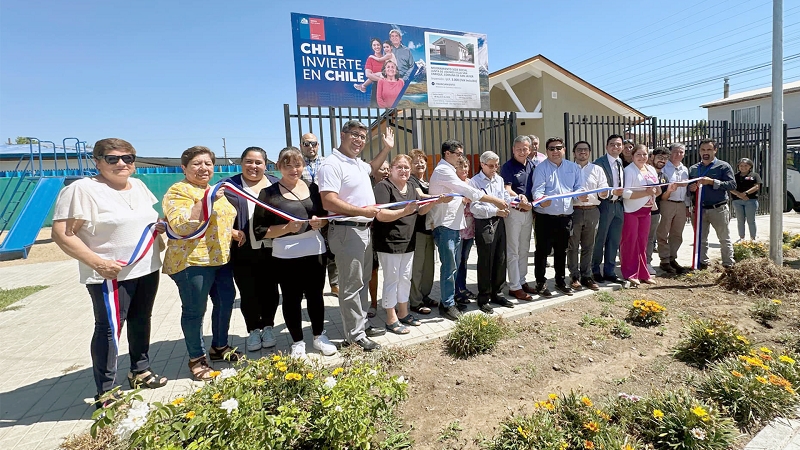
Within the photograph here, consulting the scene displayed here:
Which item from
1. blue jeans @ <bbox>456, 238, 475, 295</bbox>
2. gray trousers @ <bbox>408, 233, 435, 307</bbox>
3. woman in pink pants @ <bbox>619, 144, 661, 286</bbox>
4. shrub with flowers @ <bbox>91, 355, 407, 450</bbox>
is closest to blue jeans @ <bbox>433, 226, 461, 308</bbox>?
gray trousers @ <bbox>408, 233, 435, 307</bbox>

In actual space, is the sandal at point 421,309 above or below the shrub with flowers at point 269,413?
below

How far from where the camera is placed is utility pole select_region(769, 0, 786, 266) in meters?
5.37

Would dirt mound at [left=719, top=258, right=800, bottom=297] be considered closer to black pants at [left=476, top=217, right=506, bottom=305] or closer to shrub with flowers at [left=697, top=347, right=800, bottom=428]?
shrub with flowers at [left=697, top=347, right=800, bottom=428]

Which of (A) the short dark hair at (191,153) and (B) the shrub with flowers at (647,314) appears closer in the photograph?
(A) the short dark hair at (191,153)

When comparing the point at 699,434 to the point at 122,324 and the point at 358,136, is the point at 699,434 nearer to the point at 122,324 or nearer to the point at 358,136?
the point at 358,136

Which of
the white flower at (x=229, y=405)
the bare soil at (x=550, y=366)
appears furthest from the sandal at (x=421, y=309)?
the white flower at (x=229, y=405)

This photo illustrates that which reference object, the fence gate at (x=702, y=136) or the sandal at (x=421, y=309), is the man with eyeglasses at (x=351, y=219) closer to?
the sandal at (x=421, y=309)

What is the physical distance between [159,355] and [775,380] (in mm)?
5110

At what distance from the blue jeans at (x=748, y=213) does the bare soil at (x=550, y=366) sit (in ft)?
13.6

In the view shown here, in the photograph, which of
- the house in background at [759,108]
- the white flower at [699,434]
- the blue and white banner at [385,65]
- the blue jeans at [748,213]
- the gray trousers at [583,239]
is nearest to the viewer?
the white flower at [699,434]

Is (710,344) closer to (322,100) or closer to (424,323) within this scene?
(424,323)

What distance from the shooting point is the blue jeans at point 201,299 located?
3225 mm

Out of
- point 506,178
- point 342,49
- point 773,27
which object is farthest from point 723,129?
point 342,49

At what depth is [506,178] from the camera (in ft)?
17.3
